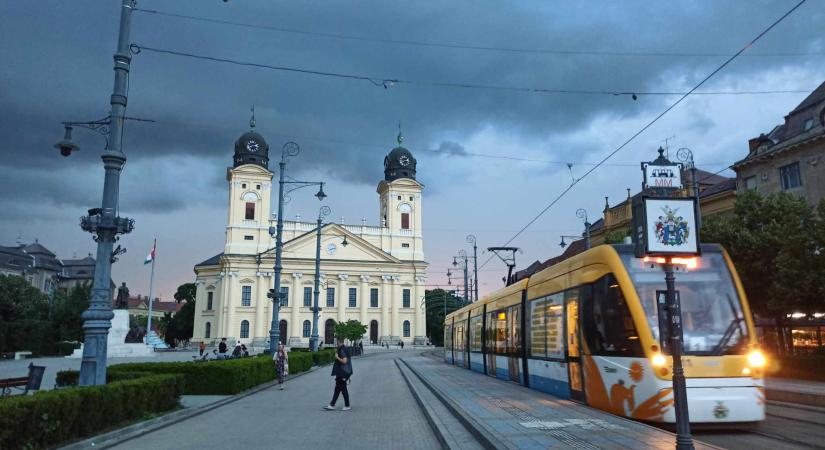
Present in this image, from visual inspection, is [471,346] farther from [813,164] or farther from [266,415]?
[813,164]

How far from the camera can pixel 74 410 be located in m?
8.73

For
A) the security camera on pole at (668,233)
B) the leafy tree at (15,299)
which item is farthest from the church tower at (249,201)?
the security camera on pole at (668,233)

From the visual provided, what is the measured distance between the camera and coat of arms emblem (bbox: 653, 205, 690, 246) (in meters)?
7.20

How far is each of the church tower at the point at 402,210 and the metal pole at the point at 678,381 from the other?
8337 centimetres

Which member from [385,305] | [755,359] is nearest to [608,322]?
[755,359]

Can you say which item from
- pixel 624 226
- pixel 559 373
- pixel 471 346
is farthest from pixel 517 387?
pixel 624 226

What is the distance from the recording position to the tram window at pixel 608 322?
10281mm

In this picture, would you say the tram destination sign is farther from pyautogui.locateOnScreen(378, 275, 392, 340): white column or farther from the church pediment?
pyautogui.locateOnScreen(378, 275, 392, 340): white column

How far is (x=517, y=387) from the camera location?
55.1 feet

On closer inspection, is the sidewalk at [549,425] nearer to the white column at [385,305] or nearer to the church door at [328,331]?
the church door at [328,331]

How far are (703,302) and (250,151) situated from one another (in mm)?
79908

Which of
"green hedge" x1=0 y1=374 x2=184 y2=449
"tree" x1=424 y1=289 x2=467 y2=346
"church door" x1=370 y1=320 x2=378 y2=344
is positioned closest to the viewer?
"green hedge" x1=0 y1=374 x2=184 y2=449

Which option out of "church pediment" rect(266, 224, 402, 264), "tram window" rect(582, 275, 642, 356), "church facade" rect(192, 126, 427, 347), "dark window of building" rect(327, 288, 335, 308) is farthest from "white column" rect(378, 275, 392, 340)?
"tram window" rect(582, 275, 642, 356)

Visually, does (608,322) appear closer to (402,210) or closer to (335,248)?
(335,248)
